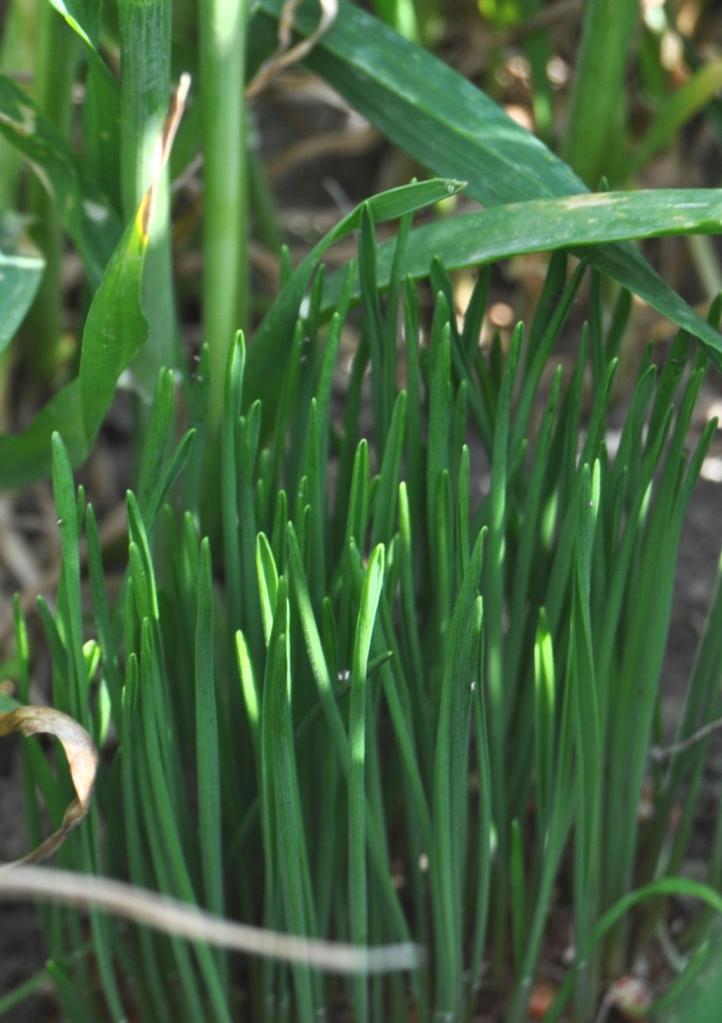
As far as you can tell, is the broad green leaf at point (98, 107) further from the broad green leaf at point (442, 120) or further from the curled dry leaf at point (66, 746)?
the curled dry leaf at point (66, 746)

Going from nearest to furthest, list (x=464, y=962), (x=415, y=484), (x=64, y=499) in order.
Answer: (x=64, y=499) → (x=415, y=484) → (x=464, y=962)

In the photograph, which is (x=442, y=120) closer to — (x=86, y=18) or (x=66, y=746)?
(x=86, y=18)

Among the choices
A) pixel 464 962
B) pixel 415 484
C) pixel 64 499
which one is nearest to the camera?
pixel 64 499

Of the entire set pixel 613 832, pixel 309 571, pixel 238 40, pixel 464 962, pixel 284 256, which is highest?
pixel 238 40

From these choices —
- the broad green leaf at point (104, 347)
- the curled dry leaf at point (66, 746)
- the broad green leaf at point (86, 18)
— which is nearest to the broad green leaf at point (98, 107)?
the broad green leaf at point (86, 18)

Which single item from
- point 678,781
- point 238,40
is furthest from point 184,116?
point 678,781

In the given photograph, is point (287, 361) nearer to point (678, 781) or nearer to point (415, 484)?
point (415, 484)

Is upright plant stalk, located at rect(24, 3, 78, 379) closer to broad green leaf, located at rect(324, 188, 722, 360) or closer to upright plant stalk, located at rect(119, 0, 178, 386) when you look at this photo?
upright plant stalk, located at rect(119, 0, 178, 386)
